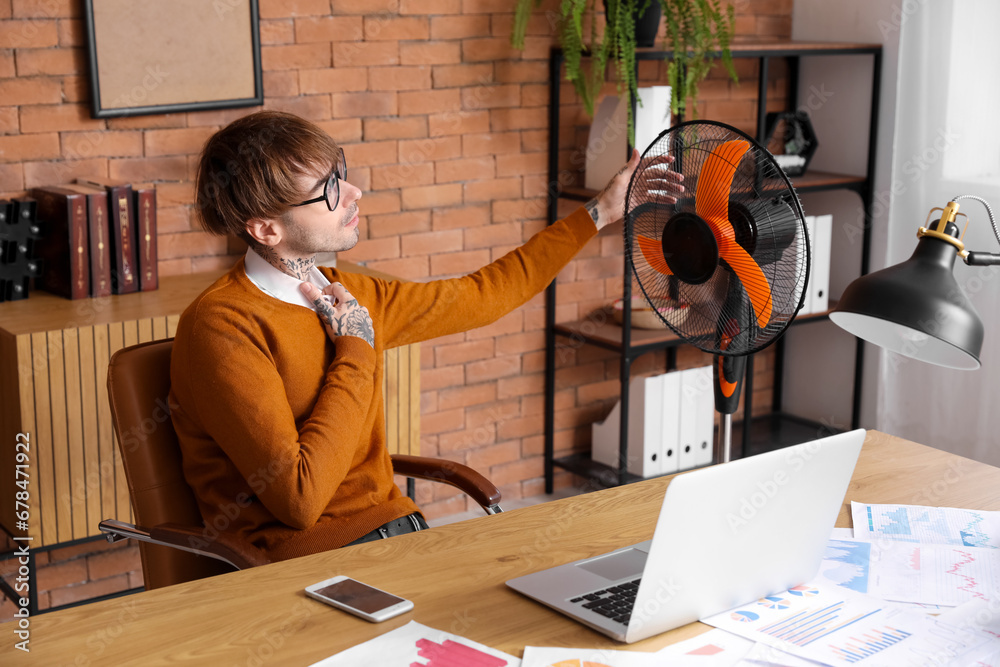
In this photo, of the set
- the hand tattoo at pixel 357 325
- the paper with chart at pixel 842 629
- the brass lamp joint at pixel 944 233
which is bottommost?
the paper with chart at pixel 842 629

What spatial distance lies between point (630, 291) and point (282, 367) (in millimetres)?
1616

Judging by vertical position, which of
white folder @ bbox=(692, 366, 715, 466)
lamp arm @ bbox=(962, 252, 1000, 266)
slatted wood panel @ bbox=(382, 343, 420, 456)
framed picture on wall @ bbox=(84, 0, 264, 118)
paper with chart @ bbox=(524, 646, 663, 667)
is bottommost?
white folder @ bbox=(692, 366, 715, 466)

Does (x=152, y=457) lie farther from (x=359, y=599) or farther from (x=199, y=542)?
(x=359, y=599)

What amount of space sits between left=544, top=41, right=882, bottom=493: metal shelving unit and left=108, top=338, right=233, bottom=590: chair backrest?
66.0 inches

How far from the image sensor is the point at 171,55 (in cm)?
268

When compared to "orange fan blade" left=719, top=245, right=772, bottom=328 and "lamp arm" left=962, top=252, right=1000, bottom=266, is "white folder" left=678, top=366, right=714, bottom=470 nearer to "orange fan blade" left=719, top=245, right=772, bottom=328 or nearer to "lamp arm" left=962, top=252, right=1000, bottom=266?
"orange fan blade" left=719, top=245, right=772, bottom=328

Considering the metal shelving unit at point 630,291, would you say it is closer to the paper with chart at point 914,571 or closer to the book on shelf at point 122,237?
the book on shelf at point 122,237

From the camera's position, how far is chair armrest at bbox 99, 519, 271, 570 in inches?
63.4

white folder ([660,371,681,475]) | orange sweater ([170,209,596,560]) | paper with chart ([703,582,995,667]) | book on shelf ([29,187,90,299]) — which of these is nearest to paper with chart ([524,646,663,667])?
paper with chart ([703,582,995,667])

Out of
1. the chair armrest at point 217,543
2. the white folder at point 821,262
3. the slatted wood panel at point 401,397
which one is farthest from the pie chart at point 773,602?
the white folder at point 821,262

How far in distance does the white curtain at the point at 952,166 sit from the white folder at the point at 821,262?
20 centimetres

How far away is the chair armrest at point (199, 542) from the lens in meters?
1.61

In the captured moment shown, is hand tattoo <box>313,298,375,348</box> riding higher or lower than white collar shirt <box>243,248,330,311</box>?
lower

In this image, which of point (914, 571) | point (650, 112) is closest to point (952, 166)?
point (650, 112)
